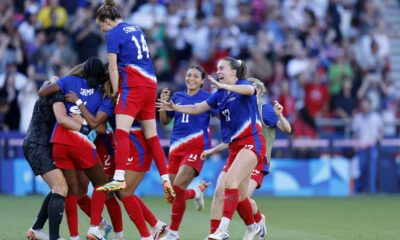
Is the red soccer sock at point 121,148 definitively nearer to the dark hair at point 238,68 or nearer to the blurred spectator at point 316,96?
the dark hair at point 238,68

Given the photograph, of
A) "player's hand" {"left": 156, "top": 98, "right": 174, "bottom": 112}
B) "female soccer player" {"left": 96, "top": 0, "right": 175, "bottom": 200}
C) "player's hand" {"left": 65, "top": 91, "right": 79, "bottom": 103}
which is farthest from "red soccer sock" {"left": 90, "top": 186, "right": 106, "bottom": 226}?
"player's hand" {"left": 156, "top": 98, "right": 174, "bottom": 112}

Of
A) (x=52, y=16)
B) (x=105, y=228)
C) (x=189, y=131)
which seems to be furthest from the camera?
(x=52, y=16)

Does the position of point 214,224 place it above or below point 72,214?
below

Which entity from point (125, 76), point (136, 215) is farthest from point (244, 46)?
point (136, 215)

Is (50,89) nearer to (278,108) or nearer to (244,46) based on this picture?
(278,108)

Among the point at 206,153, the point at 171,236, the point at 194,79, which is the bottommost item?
the point at 171,236

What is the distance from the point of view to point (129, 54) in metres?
11.3

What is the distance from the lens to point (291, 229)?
551 inches

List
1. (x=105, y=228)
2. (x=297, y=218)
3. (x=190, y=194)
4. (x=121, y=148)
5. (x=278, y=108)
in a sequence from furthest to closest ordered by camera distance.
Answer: (x=297, y=218)
(x=190, y=194)
(x=278, y=108)
(x=105, y=228)
(x=121, y=148)

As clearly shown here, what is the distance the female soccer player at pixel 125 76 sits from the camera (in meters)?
11.2

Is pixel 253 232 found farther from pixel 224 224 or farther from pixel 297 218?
pixel 297 218

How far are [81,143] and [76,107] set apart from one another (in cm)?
42

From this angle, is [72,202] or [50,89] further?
[72,202]

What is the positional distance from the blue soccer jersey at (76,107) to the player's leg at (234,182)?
157 cm
